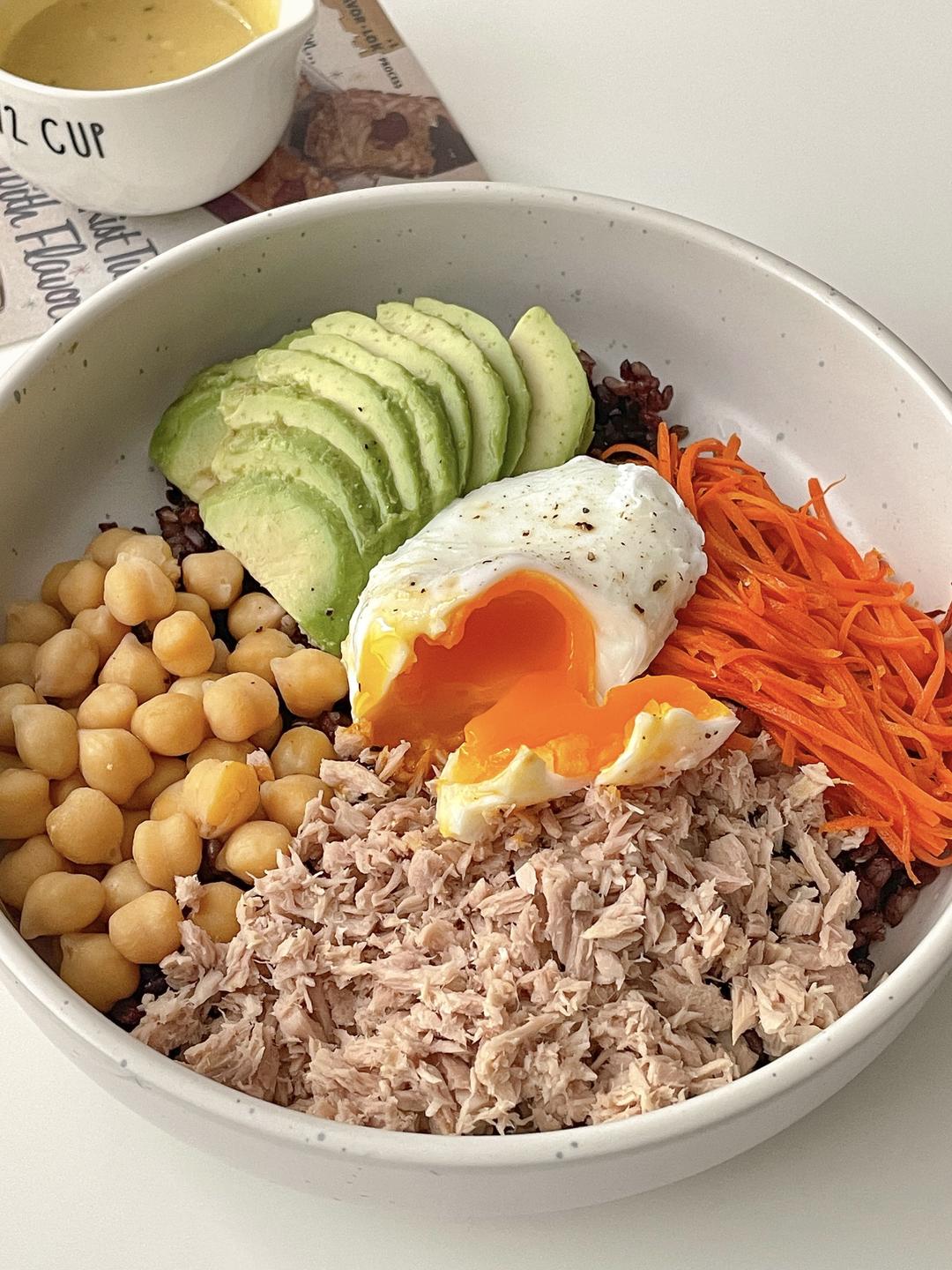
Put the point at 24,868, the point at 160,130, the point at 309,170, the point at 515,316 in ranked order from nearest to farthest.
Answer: the point at 24,868 < the point at 160,130 < the point at 515,316 < the point at 309,170

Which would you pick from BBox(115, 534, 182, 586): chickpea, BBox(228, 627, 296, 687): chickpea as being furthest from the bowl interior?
BBox(228, 627, 296, 687): chickpea

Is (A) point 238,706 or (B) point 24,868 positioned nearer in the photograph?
(B) point 24,868

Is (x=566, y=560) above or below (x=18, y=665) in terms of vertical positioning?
above

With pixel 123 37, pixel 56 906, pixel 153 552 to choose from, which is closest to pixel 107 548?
pixel 153 552

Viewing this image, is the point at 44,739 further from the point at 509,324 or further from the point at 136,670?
the point at 509,324

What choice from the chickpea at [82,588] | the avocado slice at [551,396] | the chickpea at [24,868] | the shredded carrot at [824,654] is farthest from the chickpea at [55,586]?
the shredded carrot at [824,654]

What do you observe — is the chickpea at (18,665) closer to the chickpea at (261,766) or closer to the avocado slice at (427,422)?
the chickpea at (261,766)

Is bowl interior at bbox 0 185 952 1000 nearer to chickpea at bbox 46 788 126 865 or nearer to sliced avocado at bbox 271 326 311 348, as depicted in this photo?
sliced avocado at bbox 271 326 311 348
